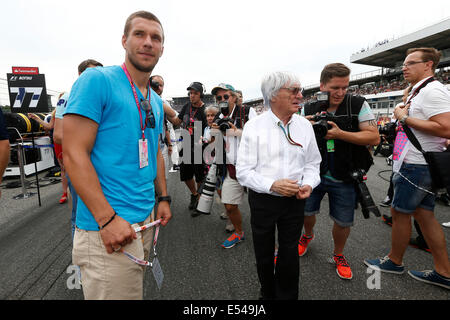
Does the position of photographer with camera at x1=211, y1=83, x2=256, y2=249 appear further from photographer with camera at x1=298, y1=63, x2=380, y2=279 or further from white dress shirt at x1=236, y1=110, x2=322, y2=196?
white dress shirt at x1=236, y1=110, x2=322, y2=196

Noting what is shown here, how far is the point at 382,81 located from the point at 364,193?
4635 cm

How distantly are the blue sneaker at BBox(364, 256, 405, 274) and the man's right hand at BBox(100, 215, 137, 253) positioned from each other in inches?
97.6

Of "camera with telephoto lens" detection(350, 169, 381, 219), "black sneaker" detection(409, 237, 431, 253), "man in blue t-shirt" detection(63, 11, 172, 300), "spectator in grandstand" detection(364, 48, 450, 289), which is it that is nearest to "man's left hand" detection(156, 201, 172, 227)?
"man in blue t-shirt" detection(63, 11, 172, 300)

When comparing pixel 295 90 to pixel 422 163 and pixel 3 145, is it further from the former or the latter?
pixel 3 145

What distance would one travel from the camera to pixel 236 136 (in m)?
2.64

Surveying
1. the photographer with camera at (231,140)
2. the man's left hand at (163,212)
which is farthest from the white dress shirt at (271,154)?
the photographer with camera at (231,140)

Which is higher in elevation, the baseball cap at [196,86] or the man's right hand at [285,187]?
the baseball cap at [196,86]

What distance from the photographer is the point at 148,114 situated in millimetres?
1218

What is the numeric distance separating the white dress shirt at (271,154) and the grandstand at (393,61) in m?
17.2

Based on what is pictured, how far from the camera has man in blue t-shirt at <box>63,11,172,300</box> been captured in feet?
3.13

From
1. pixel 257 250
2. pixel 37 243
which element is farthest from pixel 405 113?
pixel 37 243

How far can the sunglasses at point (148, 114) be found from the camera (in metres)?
1.20

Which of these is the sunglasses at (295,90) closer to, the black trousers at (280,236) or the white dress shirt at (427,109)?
the black trousers at (280,236)

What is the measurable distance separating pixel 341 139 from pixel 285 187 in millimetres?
952
